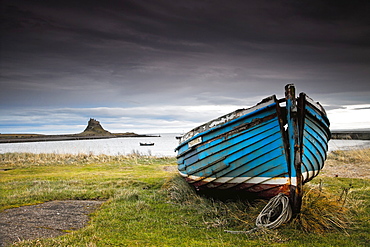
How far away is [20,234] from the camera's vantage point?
482 cm

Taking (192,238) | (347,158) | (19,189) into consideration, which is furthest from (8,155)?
(347,158)

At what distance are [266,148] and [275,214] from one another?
1166mm

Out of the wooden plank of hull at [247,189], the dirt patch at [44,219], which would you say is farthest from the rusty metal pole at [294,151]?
the dirt patch at [44,219]

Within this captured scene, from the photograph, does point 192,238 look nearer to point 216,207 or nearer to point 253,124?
point 216,207

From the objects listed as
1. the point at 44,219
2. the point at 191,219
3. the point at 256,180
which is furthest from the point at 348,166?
the point at 44,219

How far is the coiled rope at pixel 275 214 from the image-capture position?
500 centimetres

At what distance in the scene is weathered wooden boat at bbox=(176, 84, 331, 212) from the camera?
17.0 ft

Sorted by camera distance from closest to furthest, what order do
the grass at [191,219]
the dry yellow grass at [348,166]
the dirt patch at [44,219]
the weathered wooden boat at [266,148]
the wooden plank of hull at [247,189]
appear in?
1. the grass at [191,219]
2. the dirt patch at [44,219]
3. the weathered wooden boat at [266,148]
4. the wooden plank of hull at [247,189]
5. the dry yellow grass at [348,166]

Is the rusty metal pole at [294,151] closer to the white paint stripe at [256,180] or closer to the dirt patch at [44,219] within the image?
the white paint stripe at [256,180]

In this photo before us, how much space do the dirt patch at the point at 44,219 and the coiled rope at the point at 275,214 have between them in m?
3.03

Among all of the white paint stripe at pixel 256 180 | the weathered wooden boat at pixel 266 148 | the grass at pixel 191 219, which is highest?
the weathered wooden boat at pixel 266 148

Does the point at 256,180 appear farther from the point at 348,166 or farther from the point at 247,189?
the point at 348,166

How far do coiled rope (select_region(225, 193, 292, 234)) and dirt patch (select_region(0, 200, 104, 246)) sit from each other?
3.03 meters

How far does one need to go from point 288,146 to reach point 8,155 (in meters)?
21.3
